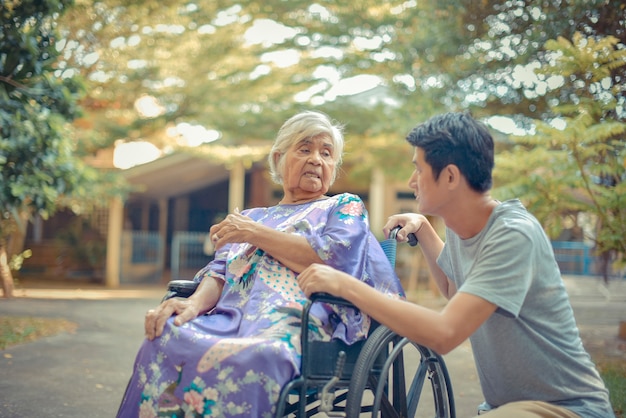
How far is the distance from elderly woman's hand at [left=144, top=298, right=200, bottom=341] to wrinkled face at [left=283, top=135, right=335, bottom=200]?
66 centimetres

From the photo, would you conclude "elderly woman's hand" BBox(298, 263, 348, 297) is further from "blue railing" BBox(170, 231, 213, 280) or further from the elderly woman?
"blue railing" BBox(170, 231, 213, 280)

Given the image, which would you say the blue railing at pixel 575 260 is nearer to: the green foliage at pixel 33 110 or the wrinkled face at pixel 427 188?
the green foliage at pixel 33 110

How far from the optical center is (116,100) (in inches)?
530

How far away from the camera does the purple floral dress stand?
81.0 inches

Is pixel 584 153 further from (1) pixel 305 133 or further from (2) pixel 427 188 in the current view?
(2) pixel 427 188

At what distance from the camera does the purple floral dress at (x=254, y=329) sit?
6.75ft

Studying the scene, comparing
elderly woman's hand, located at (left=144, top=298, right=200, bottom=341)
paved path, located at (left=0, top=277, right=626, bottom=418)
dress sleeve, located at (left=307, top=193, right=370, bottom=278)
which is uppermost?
dress sleeve, located at (left=307, top=193, right=370, bottom=278)

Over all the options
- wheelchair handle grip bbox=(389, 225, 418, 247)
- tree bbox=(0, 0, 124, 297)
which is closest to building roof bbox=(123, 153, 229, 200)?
tree bbox=(0, 0, 124, 297)

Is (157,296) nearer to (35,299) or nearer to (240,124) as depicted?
(35,299)

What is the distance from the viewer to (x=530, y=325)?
1791mm

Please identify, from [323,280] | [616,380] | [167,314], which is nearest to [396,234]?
[323,280]

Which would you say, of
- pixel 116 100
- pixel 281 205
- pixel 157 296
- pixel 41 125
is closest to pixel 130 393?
pixel 281 205

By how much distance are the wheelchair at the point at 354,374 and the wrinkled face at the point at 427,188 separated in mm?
432

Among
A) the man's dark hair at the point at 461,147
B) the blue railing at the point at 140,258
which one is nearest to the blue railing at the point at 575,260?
the blue railing at the point at 140,258
